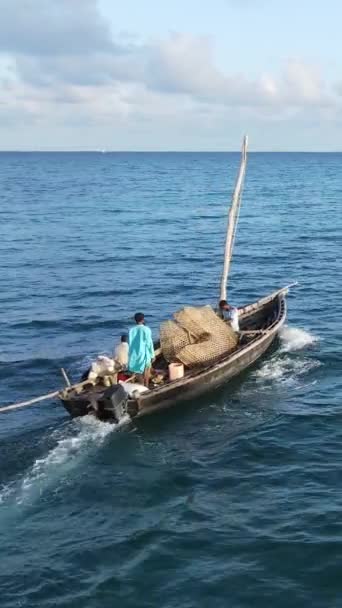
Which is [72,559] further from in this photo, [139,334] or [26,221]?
[26,221]

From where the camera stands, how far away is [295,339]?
2845cm

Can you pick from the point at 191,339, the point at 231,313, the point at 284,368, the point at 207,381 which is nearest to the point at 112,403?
the point at 207,381

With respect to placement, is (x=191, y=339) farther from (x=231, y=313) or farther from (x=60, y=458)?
(x=60, y=458)

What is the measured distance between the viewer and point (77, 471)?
17.5 metres

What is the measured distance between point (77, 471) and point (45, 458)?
1.14 meters

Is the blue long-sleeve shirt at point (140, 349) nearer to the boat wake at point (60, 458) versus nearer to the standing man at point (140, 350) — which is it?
the standing man at point (140, 350)

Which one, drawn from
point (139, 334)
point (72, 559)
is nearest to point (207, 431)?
point (139, 334)

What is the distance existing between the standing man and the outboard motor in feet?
5.09

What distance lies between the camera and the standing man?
67.1ft

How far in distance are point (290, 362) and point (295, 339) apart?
9.62 ft

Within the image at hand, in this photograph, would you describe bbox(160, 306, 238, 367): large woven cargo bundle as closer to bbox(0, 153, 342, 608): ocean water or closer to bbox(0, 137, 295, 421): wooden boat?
bbox(0, 137, 295, 421): wooden boat

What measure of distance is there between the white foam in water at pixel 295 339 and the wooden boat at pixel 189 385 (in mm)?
789

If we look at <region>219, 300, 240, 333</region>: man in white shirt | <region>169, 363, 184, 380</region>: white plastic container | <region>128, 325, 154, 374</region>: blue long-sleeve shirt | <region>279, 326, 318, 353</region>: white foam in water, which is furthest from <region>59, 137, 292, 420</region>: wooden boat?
<region>279, 326, 318, 353</region>: white foam in water

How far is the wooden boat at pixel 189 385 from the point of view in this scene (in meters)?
19.2
